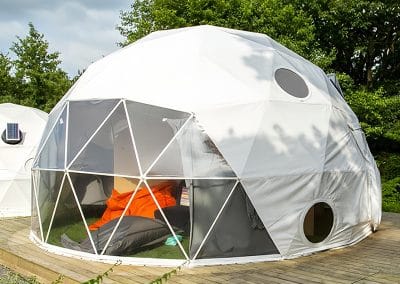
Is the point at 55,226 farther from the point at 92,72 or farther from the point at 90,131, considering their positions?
the point at 92,72

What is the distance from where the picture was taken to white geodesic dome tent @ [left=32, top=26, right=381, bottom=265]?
6.65 m

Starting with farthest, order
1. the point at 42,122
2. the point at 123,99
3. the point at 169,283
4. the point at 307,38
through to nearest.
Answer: the point at 307,38, the point at 42,122, the point at 123,99, the point at 169,283

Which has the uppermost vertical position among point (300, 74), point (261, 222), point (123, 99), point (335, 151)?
point (300, 74)

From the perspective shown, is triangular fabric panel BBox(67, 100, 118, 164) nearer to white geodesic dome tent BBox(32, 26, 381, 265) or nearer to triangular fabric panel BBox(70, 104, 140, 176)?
white geodesic dome tent BBox(32, 26, 381, 265)

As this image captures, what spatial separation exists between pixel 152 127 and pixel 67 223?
2.18 m

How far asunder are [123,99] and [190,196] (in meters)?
1.90

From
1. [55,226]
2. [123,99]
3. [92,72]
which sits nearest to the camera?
[123,99]

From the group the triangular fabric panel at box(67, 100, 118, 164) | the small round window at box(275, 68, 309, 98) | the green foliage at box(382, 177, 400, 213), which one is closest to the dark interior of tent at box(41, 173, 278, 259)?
the triangular fabric panel at box(67, 100, 118, 164)

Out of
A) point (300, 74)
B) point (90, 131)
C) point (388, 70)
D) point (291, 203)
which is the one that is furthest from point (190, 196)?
point (388, 70)

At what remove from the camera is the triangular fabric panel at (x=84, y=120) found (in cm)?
731

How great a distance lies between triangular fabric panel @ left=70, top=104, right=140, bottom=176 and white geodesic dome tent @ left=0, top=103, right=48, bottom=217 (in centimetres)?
500

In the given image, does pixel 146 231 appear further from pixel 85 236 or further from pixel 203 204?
pixel 85 236

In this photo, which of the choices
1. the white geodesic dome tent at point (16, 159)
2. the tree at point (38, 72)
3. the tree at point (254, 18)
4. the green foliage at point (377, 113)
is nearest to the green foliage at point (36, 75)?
the tree at point (38, 72)

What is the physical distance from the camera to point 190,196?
655cm
